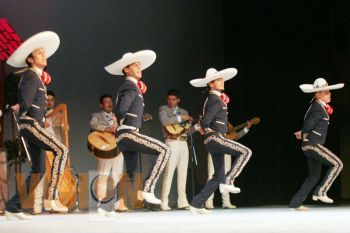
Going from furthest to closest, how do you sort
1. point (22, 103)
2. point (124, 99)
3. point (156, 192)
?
1. point (156, 192)
2. point (124, 99)
3. point (22, 103)

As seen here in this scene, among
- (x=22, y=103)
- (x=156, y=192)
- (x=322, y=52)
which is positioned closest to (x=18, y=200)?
(x=22, y=103)

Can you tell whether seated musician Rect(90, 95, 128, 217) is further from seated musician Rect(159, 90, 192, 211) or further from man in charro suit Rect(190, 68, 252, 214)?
man in charro suit Rect(190, 68, 252, 214)

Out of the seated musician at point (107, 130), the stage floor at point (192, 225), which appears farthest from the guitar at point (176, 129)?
the stage floor at point (192, 225)

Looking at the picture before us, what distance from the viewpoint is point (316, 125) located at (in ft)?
31.6

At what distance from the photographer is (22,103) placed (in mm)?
7328

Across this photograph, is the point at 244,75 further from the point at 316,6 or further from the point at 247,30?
the point at 316,6

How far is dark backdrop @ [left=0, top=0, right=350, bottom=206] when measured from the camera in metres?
11.0

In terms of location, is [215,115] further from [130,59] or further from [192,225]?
[192,225]

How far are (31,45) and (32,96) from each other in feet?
1.78

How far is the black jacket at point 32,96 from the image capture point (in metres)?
7.32

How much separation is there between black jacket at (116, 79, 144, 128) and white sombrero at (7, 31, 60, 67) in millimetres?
857

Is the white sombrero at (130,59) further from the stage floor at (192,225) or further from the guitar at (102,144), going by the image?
the guitar at (102,144)

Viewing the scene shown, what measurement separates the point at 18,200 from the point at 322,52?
5.21 metres

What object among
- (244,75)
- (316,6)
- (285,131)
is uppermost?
(316,6)
